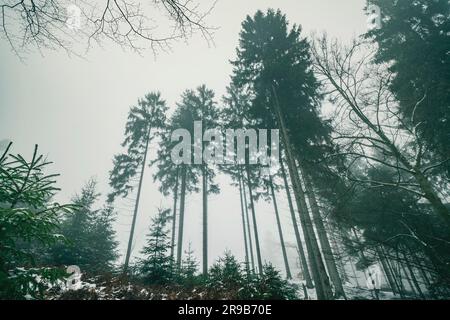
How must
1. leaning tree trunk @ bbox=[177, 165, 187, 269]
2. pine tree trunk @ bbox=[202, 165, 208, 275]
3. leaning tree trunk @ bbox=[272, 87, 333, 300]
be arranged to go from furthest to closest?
leaning tree trunk @ bbox=[177, 165, 187, 269] → pine tree trunk @ bbox=[202, 165, 208, 275] → leaning tree trunk @ bbox=[272, 87, 333, 300]

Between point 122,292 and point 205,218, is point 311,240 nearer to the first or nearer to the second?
point 122,292

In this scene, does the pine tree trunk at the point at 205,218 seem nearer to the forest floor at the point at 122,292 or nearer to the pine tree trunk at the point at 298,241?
the forest floor at the point at 122,292

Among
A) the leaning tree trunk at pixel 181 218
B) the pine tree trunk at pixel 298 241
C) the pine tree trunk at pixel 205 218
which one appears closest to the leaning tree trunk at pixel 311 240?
the pine tree trunk at pixel 298 241

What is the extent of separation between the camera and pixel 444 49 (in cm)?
1052

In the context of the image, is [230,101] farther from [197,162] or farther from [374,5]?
[374,5]

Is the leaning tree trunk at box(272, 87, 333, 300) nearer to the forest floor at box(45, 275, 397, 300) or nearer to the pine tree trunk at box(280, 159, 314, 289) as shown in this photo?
the forest floor at box(45, 275, 397, 300)

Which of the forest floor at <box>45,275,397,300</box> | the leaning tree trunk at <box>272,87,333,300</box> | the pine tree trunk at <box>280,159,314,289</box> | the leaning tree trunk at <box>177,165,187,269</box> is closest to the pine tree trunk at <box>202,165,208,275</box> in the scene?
the leaning tree trunk at <box>177,165,187,269</box>

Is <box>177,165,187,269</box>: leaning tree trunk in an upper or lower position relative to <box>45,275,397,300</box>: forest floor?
upper

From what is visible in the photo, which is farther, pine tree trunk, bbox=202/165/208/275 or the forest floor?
pine tree trunk, bbox=202/165/208/275

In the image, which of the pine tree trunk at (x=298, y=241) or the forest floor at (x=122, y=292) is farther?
the pine tree trunk at (x=298, y=241)

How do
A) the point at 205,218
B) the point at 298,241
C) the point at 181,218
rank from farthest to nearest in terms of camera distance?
the point at 181,218, the point at 205,218, the point at 298,241

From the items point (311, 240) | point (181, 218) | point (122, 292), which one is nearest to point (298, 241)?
point (311, 240)
